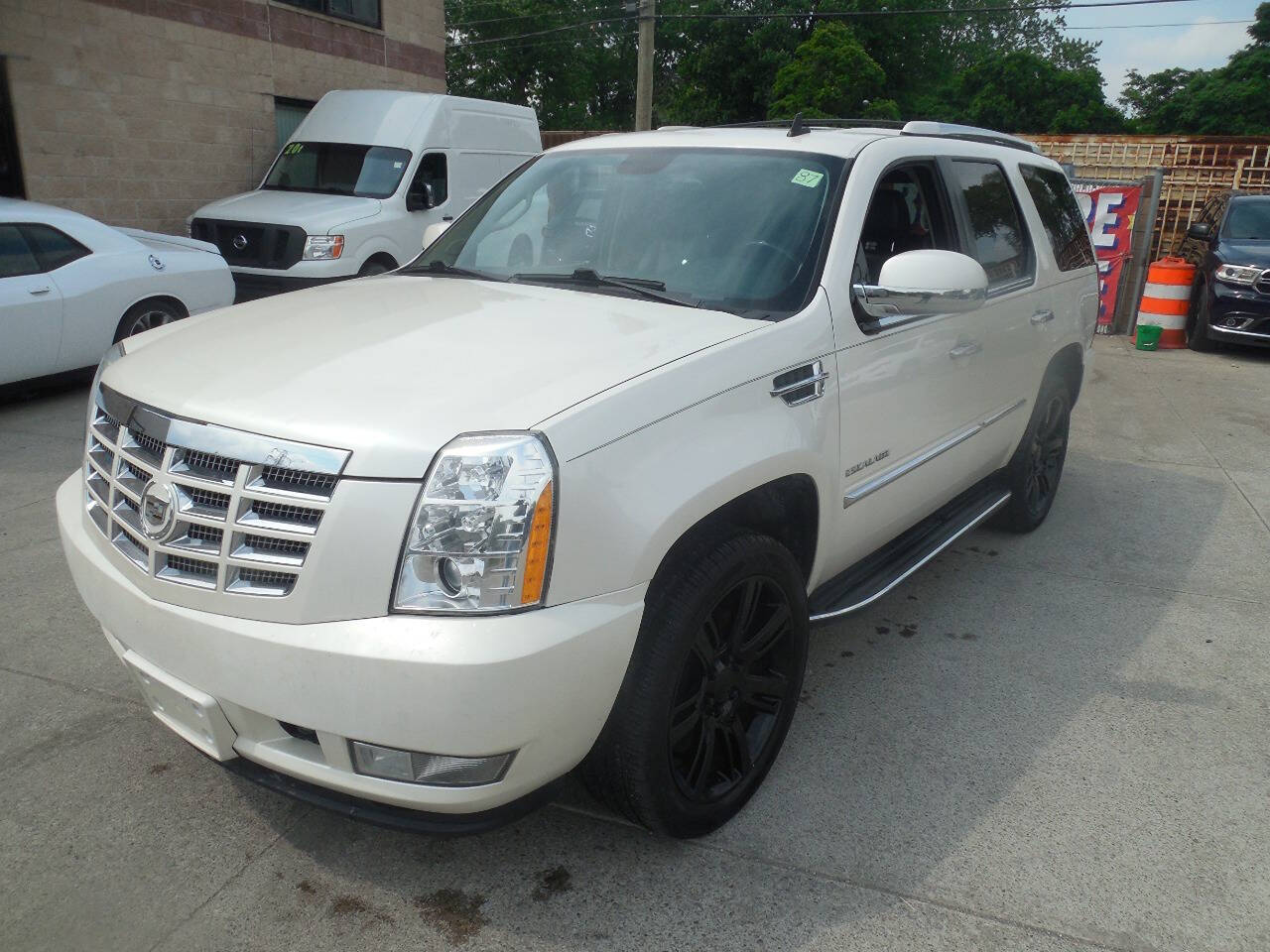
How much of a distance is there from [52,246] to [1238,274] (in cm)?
1097

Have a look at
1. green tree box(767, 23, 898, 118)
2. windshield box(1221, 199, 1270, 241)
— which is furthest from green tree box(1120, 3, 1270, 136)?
windshield box(1221, 199, 1270, 241)

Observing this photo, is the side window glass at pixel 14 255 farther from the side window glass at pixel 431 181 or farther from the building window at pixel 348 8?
the building window at pixel 348 8

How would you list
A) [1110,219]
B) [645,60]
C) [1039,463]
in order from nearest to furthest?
[1039,463]
[1110,219]
[645,60]

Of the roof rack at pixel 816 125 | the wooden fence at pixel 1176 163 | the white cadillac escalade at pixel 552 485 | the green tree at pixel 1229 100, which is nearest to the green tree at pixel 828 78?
the green tree at pixel 1229 100

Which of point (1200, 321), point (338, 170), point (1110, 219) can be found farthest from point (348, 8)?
point (1200, 321)

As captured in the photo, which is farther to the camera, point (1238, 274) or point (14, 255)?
point (1238, 274)

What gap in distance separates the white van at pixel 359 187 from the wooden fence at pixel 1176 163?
747 cm

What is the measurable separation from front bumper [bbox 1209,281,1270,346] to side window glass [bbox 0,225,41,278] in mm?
10898

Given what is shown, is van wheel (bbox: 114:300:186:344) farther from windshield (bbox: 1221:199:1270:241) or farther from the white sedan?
windshield (bbox: 1221:199:1270:241)

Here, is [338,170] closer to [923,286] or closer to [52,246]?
[52,246]

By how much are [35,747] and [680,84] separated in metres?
43.1

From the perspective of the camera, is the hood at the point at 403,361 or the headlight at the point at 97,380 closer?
the hood at the point at 403,361

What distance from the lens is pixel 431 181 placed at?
11.1 metres

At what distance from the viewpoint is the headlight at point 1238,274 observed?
1052 cm
